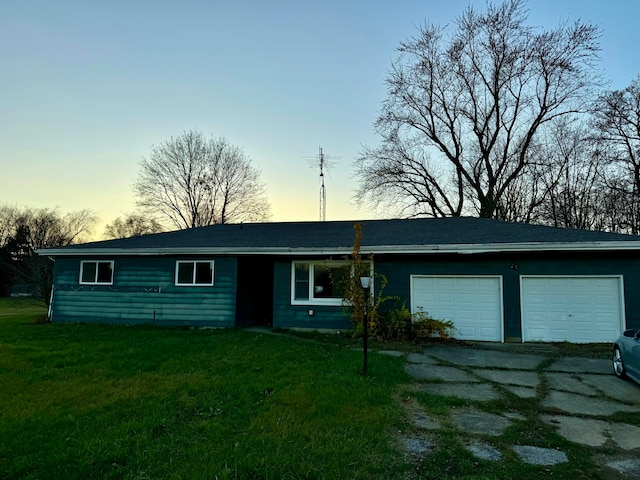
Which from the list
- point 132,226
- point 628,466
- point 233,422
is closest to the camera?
→ point 628,466

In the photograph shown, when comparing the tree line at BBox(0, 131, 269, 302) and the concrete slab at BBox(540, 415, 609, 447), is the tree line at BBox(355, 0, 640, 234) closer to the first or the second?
the tree line at BBox(0, 131, 269, 302)

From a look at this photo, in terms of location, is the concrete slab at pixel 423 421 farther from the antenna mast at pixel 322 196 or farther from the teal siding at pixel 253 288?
the antenna mast at pixel 322 196

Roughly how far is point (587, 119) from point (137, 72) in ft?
72.6

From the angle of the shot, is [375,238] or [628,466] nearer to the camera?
[628,466]

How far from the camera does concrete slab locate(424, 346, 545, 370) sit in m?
7.29

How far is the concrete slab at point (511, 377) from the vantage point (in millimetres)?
6004

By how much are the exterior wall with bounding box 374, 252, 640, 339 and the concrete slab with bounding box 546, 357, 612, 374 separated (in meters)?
2.13

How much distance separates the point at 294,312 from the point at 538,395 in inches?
276

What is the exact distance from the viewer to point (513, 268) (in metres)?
10.0

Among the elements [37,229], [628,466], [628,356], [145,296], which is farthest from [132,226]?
[628,466]

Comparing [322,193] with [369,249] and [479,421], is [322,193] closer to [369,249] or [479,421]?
[369,249]

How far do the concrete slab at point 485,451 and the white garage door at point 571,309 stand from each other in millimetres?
7183

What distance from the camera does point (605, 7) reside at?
11.2 metres

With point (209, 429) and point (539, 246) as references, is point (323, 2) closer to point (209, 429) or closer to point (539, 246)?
point (539, 246)
